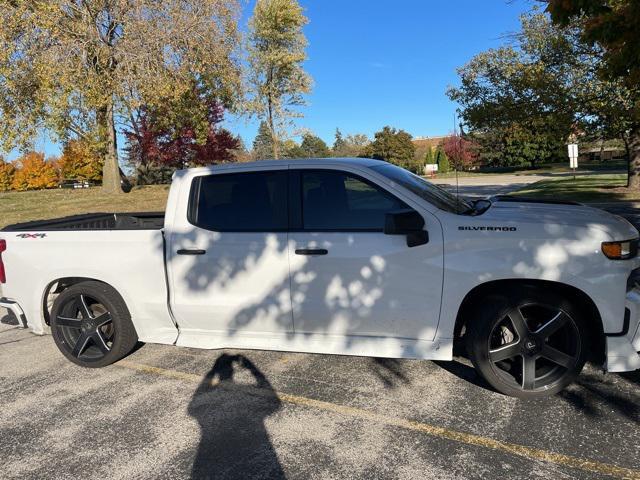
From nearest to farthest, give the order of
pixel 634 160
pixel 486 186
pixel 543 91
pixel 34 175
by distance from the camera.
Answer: pixel 543 91, pixel 634 160, pixel 486 186, pixel 34 175

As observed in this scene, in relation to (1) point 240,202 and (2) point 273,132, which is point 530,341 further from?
(2) point 273,132

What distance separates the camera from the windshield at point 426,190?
3764mm

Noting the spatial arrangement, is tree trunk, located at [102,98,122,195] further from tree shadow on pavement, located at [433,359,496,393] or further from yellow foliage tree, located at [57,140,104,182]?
yellow foliage tree, located at [57,140,104,182]

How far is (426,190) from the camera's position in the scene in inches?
156

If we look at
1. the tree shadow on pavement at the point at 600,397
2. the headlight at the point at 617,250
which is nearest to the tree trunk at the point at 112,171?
the tree shadow on pavement at the point at 600,397

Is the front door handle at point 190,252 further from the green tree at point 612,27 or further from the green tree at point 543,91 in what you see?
the green tree at point 543,91

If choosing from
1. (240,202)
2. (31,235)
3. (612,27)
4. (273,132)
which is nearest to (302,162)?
(240,202)

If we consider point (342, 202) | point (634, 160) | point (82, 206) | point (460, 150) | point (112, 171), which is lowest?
point (342, 202)

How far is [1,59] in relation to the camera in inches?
599

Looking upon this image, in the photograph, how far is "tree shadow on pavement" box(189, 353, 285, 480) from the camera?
2.88m

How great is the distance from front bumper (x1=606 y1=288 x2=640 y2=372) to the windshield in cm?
130

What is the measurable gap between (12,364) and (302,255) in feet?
10.3

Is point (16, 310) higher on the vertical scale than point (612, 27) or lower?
lower

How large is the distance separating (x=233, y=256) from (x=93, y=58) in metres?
16.1
